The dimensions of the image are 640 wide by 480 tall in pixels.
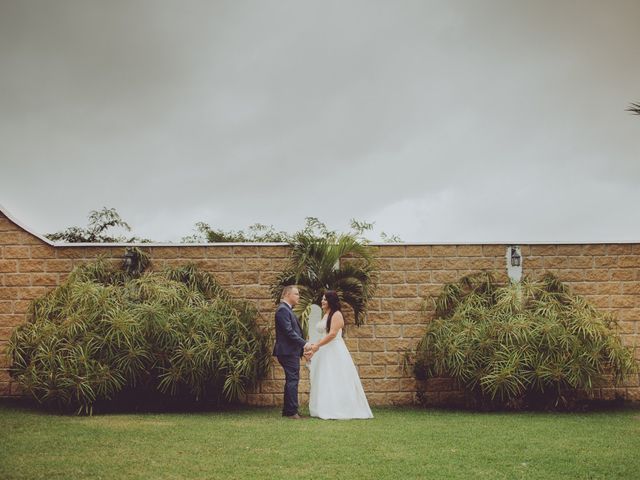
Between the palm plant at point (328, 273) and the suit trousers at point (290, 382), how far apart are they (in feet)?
4.11

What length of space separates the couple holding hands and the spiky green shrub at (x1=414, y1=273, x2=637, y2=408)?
135 centimetres

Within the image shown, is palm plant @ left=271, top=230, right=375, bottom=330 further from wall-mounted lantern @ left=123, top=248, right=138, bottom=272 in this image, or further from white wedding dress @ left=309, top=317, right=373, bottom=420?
wall-mounted lantern @ left=123, top=248, right=138, bottom=272

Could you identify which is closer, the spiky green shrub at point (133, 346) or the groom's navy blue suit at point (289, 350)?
the spiky green shrub at point (133, 346)

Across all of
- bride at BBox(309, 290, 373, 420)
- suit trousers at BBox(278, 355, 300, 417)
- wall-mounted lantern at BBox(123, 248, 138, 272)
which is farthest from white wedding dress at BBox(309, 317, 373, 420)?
wall-mounted lantern at BBox(123, 248, 138, 272)

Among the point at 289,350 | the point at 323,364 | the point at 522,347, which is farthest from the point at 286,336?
the point at 522,347

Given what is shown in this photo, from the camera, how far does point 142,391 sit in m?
9.94

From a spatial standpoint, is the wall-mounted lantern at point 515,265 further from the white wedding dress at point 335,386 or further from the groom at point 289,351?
the groom at point 289,351

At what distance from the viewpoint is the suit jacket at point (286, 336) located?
9.61 meters

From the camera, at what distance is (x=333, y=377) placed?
9.89 metres

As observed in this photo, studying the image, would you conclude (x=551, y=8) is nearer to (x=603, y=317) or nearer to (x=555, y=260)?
(x=555, y=260)

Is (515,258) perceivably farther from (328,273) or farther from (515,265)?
(328,273)

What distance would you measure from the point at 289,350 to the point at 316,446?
2585mm

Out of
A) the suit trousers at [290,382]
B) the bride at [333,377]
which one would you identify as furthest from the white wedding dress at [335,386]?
the suit trousers at [290,382]

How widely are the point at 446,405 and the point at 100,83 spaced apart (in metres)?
9.27
